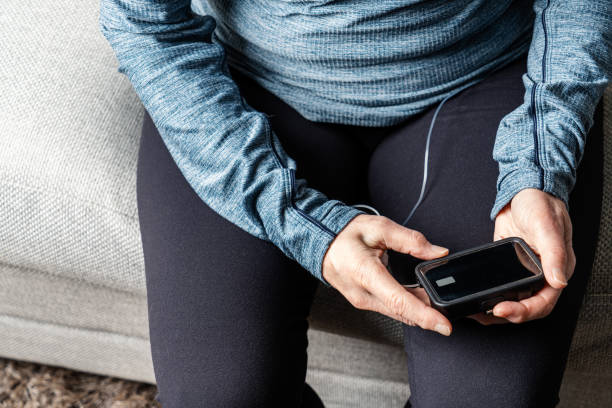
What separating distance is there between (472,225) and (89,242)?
0.53m

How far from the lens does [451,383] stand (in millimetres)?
601

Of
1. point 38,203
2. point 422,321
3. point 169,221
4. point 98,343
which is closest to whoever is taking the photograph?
point 422,321

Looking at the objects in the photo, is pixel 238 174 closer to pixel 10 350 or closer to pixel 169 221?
pixel 169 221

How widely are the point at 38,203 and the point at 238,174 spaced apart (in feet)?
1.13

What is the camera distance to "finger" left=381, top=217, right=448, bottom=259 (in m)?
0.58

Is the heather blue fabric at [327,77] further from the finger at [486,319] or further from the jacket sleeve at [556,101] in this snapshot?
the finger at [486,319]

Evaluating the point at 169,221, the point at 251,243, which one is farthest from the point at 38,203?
the point at 251,243

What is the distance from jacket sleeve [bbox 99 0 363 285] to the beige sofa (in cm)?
17

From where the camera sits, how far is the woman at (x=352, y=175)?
600 mm

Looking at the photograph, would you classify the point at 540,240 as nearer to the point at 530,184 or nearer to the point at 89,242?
the point at 530,184

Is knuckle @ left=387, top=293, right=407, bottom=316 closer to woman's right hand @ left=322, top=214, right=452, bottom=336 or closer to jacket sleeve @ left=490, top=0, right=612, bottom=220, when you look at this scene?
woman's right hand @ left=322, top=214, right=452, bottom=336

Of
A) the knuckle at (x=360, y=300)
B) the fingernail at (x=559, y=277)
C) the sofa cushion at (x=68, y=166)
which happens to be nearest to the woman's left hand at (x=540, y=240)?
the fingernail at (x=559, y=277)

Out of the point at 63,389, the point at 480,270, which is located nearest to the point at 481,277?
the point at 480,270

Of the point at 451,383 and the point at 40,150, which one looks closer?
the point at 451,383
